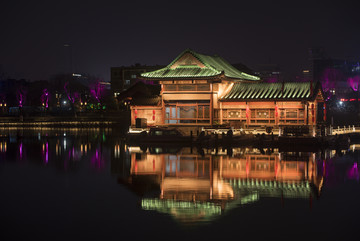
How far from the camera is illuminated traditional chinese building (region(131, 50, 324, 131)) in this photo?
152ft

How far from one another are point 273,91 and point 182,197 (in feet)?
94.3

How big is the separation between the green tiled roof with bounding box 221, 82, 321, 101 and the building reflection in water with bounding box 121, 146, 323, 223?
10.1 metres

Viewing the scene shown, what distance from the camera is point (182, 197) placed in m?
20.6

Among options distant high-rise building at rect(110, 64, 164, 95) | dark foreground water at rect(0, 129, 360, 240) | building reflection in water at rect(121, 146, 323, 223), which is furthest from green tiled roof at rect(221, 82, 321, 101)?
distant high-rise building at rect(110, 64, 164, 95)

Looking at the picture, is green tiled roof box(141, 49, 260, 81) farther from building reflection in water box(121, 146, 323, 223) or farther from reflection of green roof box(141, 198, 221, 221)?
reflection of green roof box(141, 198, 221, 221)

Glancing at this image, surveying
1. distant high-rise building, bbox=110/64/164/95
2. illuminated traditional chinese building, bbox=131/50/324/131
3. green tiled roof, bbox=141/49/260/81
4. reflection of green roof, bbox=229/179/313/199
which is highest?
distant high-rise building, bbox=110/64/164/95

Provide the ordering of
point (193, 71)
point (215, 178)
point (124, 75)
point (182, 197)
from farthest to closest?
point (124, 75)
point (193, 71)
point (215, 178)
point (182, 197)

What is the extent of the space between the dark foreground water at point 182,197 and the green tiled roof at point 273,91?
34.2ft

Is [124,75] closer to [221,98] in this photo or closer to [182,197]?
[221,98]

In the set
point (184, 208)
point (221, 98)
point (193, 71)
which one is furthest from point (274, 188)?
point (193, 71)

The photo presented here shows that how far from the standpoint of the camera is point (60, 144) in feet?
160

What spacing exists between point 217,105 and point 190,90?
305 centimetres

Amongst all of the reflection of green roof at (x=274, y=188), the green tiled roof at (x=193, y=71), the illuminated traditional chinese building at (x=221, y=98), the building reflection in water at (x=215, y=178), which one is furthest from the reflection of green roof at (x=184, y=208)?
the green tiled roof at (x=193, y=71)

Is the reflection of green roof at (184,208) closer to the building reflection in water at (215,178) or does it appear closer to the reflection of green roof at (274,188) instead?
the building reflection in water at (215,178)
